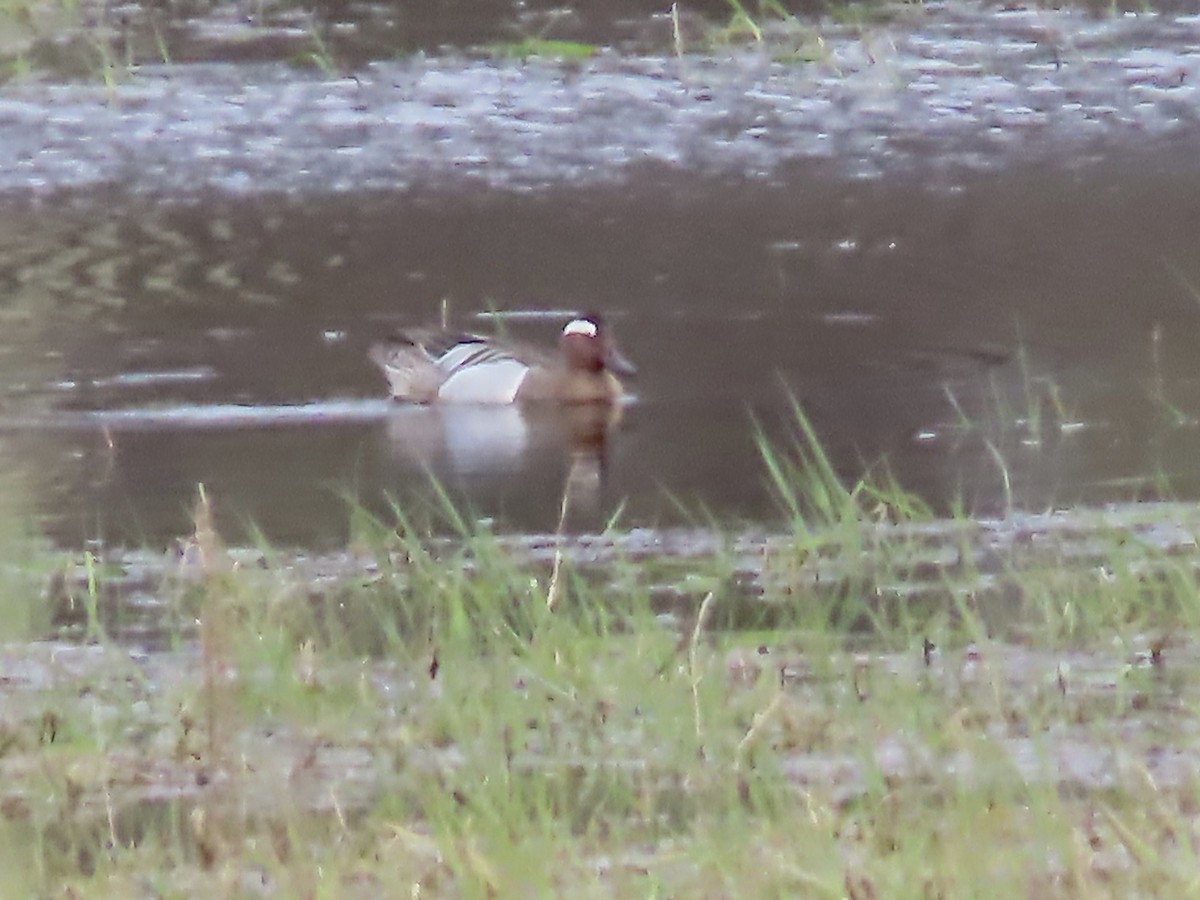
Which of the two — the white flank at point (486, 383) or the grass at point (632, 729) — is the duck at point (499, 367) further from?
the grass at point (632, 729)

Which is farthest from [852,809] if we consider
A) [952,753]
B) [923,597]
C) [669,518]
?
[669,518]

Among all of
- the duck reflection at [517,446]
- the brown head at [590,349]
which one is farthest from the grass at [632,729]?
the brown head at [590,349]

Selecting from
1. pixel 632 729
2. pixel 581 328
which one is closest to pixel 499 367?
pixel 581 328

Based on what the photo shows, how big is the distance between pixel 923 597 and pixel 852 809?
4.81 feet

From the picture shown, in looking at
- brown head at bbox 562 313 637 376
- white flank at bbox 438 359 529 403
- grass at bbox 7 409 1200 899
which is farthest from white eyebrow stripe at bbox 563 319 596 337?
grass at bbox 7 409 1200 899

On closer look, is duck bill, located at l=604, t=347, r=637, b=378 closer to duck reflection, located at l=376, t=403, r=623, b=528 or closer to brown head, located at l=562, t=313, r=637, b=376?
brown head, located at l=562, t=313, r=637, b=376

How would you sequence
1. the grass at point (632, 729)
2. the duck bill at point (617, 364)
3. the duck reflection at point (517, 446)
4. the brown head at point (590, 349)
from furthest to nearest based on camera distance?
the duck bill at point (617, 364)
the brown head at point (590, 349)
the duck reflection at point (517, 446)
the grass at point (632, 729)

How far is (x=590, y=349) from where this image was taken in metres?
8.99

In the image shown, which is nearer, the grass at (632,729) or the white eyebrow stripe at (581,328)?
the grass at (632,729)

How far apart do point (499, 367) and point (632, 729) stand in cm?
457

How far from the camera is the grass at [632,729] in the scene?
397cm

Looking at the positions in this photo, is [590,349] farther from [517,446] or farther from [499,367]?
[517,446]

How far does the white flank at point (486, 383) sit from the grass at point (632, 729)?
3061 millimetres

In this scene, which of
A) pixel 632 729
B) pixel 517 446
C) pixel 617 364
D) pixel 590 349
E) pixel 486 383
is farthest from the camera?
pixel 486 383
